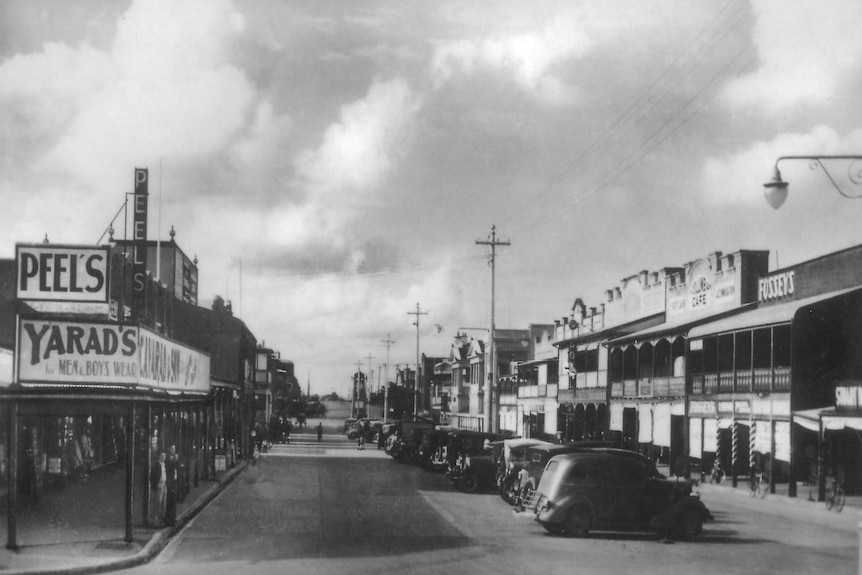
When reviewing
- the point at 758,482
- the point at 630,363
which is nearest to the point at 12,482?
the point at 758,482

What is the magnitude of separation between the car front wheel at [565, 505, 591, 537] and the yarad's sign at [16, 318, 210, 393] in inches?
317

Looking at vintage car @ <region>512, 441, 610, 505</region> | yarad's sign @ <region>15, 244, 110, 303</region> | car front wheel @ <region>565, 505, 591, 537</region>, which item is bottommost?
car front wheel @ <region>565, 505, 591, 537</region>

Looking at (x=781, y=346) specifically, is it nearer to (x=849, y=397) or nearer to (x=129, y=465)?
(x=849, y=397)

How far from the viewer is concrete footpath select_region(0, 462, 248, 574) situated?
564 inches

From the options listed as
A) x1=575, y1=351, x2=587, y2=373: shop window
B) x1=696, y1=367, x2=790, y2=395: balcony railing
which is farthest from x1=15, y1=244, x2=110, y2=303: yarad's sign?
x1=575, y1=351, x2=587, y2=373: shop window

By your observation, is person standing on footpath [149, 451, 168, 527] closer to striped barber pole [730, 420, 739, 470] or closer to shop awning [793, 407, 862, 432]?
shop awning [793, 407, 862, 432]

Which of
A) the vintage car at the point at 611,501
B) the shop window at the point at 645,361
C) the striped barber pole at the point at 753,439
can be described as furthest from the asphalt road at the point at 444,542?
the shop window at the point at 645,361

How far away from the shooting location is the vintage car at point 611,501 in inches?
712

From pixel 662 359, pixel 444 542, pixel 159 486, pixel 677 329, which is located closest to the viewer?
pixel 444 542

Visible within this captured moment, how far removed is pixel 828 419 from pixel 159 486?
17.8 m

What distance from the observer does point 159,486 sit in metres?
19.3

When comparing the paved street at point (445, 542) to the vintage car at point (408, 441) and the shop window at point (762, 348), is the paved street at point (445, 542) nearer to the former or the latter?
the shop window at point (762, 348)

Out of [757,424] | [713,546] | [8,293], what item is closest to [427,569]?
[713,546]

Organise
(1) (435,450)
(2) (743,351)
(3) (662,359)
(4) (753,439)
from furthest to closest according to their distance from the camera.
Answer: (3) (662,359) → (2) (743,351) → (1) (435,450) → (4) (753,439)
